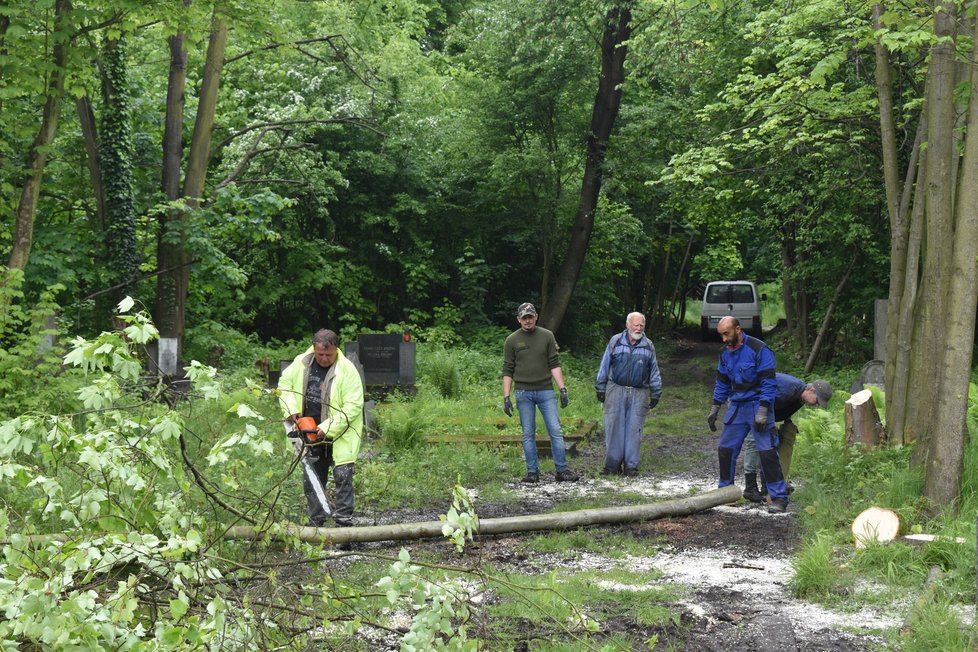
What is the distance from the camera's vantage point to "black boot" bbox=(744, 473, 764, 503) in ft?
32.5

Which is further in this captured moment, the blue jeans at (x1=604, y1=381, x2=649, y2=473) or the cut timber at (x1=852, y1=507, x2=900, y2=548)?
the blue jeans at (x1=604, y1=381, x2=649, y2=473)

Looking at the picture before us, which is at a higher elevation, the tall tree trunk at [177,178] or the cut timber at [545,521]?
the tall tree trunk at [177,178]

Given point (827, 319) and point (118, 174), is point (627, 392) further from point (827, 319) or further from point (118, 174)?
point (827, 319)

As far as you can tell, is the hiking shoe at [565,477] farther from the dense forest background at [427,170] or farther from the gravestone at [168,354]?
the gravestone at [168,354]

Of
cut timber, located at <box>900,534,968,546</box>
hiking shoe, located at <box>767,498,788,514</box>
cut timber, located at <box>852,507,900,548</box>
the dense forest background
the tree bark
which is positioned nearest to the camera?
cut timber, located at <box>900,534,968,546</box>

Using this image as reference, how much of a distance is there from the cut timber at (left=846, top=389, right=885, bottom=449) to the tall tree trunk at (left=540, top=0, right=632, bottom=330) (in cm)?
1285

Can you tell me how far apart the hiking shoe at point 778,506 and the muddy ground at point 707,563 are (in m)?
0.11

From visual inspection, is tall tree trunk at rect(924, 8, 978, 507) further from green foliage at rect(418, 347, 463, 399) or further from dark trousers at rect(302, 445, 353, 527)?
green foliage at rect(418, 347, 463, 399)

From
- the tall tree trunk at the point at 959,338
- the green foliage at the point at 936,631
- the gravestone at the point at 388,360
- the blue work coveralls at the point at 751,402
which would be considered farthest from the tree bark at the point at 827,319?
the green foliage at the point at 936,631

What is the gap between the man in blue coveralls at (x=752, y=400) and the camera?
9.55 metres

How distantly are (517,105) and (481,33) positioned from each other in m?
1.79

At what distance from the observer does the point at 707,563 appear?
305 inches

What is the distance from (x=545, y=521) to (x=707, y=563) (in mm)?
1467

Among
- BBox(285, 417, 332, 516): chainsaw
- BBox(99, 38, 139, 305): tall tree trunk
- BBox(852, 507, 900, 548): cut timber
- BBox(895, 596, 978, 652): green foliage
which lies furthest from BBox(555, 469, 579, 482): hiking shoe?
BBox(99, 38, 139, 305): tall tree trunk
